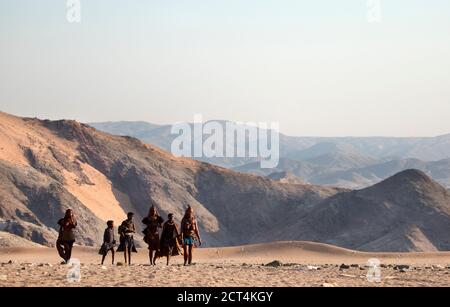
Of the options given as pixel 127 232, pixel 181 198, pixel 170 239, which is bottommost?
pixel 170 239

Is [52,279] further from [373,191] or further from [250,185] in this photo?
[250,185]

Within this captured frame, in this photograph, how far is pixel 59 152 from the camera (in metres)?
73.7

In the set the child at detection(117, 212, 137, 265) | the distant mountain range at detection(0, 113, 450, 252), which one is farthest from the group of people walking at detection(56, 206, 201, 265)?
the distant mountain range at detection(0, 113, 450, 252)

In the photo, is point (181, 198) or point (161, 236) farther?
point (181, 198)

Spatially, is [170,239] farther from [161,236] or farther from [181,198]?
[181,198]

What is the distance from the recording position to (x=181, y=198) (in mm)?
77062

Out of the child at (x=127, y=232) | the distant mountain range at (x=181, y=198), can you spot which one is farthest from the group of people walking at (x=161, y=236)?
the distant mountain range at (x=181, y=198)

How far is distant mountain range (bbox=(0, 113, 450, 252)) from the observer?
62.5 meters

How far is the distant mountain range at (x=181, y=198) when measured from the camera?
6253cm

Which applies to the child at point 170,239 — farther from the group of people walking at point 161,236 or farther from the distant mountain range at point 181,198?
the distant mountain range at point 181,198

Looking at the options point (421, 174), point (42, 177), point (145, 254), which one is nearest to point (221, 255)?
point (145, 254)

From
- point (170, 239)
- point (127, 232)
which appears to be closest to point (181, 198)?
point (127, 232)

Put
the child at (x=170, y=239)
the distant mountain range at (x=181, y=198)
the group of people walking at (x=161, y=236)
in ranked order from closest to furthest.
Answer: the group of people walking at (x=161, y=236)
the child at (x=170, y=239)
the distant mountain range at (x=181, y=198)

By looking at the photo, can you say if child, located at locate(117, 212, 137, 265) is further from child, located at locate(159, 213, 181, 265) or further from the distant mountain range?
the distant mountain range
